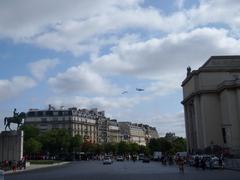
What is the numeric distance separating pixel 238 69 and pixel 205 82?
9434 mm

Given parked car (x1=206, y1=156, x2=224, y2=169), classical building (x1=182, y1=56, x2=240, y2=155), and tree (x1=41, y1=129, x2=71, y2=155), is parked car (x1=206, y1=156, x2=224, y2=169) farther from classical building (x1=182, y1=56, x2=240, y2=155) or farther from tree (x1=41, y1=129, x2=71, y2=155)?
tree (x1=41, y1=129, x2=71, y2=155)

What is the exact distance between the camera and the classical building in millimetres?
110375

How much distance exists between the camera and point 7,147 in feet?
243

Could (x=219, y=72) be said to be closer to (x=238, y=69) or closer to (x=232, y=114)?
(x=238, y=69)

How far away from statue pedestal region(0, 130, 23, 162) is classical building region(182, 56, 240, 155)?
5332 cm

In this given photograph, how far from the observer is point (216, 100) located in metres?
119

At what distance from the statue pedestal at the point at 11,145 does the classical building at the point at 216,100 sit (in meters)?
53.3

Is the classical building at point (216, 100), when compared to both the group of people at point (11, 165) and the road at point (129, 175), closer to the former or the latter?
the group of people at point (11, 165)

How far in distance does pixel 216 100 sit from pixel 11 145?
2427 inches

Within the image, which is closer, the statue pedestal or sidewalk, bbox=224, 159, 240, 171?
sidewalk, bbox=224, 159, 240, 171

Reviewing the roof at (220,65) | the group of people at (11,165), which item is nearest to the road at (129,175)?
the group of people at (11,165)

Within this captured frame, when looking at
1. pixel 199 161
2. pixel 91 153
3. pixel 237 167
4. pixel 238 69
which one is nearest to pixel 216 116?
pixel 238 69

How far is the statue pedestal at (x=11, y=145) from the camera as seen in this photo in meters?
73.2

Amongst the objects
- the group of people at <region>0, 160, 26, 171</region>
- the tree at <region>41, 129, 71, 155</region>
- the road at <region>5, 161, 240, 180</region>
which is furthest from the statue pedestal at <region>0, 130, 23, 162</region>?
the tree at <region>41, 129, 71, 155</region>
